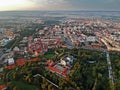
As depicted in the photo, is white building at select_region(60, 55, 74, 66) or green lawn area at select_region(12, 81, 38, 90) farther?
white building at select_region(60, 55, 74, 66)

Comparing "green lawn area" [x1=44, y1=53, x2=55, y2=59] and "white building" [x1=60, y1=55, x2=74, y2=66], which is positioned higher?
"white building" [x1=60, y1=55, x2=74, y2=66]

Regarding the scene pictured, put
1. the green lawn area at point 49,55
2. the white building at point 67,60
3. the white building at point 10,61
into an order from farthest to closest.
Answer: the green lawn area at point 49,55
the white building at point 10,61
the white building at point 67,60

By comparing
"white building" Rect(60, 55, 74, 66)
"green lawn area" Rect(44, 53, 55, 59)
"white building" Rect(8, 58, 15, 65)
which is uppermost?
"white building" Rect(60, 55, 74, 66)

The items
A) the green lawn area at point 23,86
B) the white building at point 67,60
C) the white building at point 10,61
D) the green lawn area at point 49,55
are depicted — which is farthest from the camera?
the green lawn area at point 49,55

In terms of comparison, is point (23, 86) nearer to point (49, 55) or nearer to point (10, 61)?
point (10, 61)

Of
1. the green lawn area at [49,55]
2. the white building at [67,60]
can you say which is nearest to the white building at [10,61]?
the green lawn area at [49,55]

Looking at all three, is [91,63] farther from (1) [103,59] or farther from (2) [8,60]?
(2) [8,60]

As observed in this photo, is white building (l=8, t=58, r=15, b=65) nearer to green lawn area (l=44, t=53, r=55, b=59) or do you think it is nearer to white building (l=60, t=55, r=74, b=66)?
green lawn area (l=44, t=53, r=55, b=59)

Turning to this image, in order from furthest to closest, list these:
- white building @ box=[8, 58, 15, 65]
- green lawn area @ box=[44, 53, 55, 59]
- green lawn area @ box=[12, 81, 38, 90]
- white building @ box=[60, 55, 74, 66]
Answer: green lawn area @ box=[44, 53, 55, 59], white building @ box=[8, 58, 15, 65], white building @ box=[60, 55, 74, 66], green lawn area @ box=[12, 81, 38, 90]

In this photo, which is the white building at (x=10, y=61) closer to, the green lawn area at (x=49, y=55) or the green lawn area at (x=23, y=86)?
the green lawn area at (x=49, y=55)

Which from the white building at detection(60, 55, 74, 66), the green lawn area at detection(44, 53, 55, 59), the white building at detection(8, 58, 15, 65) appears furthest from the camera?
the green lawn area at detection(44, 53, 55, 59)

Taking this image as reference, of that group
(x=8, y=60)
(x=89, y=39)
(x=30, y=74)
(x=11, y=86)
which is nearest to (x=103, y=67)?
(x=30, y=74)

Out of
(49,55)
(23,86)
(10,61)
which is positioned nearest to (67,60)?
(49,55)

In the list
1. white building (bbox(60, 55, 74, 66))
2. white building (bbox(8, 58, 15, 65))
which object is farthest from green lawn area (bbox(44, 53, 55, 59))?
white building (bbox(8, 58, 15, 65))
